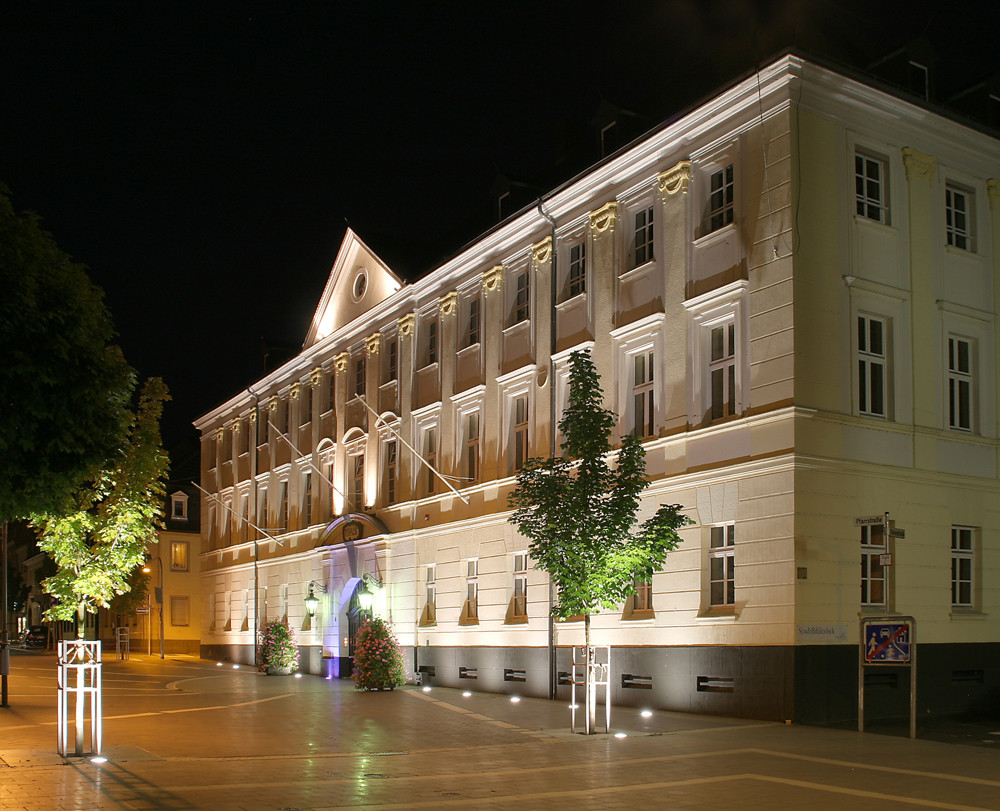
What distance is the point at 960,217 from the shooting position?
960 inches

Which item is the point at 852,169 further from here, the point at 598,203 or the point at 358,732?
the point at 358,732

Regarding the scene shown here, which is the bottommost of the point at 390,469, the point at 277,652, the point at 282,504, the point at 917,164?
the point at 277,652

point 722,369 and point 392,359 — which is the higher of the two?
point 392,359

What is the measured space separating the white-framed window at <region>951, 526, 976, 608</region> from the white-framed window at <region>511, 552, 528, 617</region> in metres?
10.5

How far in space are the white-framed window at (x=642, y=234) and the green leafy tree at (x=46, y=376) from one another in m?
13.8

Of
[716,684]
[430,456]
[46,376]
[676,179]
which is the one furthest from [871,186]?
[430,456]

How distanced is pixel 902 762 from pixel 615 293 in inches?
544

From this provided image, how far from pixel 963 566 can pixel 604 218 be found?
11.0m

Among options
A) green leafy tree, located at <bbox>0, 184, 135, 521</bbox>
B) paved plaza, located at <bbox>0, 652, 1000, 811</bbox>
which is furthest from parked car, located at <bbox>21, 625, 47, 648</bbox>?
green leafy tree, located at <bbox>0, 184, 135, 521</bbox>

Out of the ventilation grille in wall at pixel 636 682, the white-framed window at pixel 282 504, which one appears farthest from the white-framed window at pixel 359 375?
the ventilation grille in wall at pixel 636 682

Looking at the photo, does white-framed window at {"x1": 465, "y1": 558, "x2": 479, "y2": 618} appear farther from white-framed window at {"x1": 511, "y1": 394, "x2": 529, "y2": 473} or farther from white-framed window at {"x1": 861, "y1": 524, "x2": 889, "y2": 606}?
white-framed window at {"x1": 861, "y1": 524, "x2": 889, "y2": 606}

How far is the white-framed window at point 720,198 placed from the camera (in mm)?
23464

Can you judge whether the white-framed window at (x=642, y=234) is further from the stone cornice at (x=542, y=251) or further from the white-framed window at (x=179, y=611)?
the white-framed window at (x=179, y=611)

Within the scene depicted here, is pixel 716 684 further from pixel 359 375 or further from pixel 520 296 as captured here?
pixel 359 375
